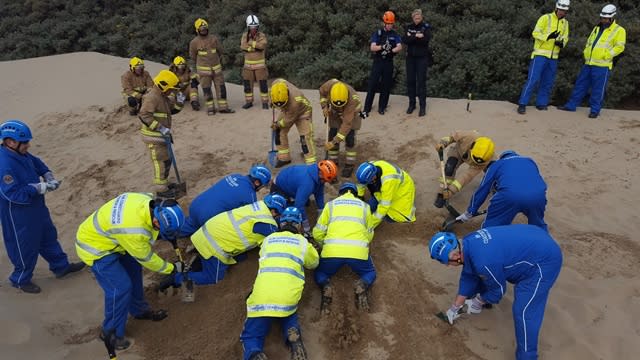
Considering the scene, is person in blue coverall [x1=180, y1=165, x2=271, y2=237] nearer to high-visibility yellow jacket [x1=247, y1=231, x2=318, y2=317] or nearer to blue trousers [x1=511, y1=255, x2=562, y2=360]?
high-visibility yellow jacket [x1=247, y1=231, x2=318, y2=317]

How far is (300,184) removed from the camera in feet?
20.5

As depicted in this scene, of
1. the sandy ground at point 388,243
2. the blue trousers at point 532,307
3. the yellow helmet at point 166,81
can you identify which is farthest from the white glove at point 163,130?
the blue trousers at point 532,307

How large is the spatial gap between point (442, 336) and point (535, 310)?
0.99 metres

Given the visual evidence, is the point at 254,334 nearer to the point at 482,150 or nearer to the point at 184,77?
the point at 482,150

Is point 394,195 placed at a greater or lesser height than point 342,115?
lesser

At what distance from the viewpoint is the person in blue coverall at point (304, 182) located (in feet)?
20.2

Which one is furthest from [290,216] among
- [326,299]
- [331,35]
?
[331,35]

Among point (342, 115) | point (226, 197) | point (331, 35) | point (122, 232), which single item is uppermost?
point (331, 35)

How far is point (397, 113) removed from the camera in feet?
32.7

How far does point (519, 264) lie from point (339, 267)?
1.95 meters

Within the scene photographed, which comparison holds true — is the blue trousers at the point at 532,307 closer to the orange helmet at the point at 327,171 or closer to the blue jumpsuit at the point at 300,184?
the orange helmet at the point at 327,171

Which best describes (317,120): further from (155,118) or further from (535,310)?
(535,310)

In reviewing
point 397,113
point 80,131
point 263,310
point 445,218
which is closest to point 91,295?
point 263,310

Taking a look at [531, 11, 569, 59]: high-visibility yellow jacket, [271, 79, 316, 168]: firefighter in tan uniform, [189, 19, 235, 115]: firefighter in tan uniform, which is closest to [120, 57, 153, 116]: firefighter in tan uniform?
[189, 19, 235, 115]: firefighter in tan uniform
